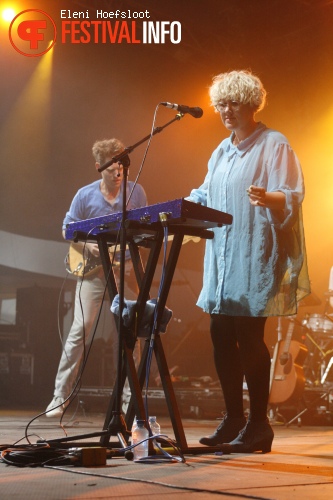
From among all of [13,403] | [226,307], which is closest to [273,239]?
[226,307]

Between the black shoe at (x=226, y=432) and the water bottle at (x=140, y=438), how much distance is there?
0.58 metres

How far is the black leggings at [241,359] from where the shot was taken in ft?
9.95

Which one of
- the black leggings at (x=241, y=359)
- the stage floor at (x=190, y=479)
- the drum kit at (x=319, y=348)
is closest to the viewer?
the stage floor at (x=190, y=479)

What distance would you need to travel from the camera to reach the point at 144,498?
1729 millimetres

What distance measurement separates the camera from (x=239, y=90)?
3.09 metres

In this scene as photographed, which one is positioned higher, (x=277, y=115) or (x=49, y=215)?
(x=277, y=115)

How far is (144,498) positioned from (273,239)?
162 centimetres

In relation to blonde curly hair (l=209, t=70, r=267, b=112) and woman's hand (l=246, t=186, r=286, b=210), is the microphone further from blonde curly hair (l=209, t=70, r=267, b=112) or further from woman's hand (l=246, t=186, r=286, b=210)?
woman's hand (l=246, t=186, r=286, b=210)

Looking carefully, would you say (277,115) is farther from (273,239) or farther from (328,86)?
(273,239)

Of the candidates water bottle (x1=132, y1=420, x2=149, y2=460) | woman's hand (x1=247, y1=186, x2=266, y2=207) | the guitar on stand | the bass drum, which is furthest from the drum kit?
water bottle (x1=132, y1=420, x2=149, y2=460)

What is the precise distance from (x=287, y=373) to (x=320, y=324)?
5.17ft

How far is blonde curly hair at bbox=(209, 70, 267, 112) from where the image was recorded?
3096 mm

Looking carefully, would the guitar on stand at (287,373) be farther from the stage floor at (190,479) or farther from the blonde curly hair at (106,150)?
the stage floor at (190,479)

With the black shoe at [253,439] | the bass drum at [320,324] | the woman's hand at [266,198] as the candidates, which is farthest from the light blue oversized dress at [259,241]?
the bass drum at [320,324]
